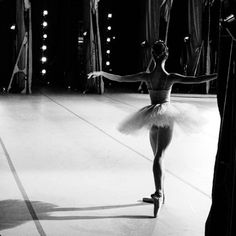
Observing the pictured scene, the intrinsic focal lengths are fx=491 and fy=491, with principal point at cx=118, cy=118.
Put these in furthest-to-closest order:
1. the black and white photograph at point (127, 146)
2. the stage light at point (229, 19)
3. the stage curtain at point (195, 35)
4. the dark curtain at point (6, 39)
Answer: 1. the dark curtain at point (6, 39)
2. the stage curtain at point (195, 35)
3. the black and white photograph at point (127, 146)
4. the stage light at point (229, 19)

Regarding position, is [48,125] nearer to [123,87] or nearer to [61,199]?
[61,199]

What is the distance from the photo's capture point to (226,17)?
2.30 meters

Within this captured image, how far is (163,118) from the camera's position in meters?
4.05

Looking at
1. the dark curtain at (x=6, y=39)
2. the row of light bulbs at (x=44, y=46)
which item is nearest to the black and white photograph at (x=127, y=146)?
the dark curtain at (x=6, y=39)

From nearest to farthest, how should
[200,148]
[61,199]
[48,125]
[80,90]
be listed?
1. [61,199]
2. [200,148]
3. [48,125]
4. [80,90]

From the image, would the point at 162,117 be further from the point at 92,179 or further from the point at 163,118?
the point at 92,179

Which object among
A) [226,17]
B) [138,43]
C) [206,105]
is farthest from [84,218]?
[138,43]

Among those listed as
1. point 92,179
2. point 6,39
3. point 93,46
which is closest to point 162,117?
point 92,179

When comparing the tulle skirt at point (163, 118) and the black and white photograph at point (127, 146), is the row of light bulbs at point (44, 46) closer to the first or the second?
the black and white photograph at point (127, 146)

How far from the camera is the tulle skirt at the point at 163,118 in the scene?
4.07 m

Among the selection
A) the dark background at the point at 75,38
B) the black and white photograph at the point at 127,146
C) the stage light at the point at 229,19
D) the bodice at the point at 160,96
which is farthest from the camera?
the dark background at the point at 75,38

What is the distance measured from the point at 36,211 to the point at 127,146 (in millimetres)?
3168

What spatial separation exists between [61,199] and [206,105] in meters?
8.35

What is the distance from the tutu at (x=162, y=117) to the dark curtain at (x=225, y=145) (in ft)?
5.03
